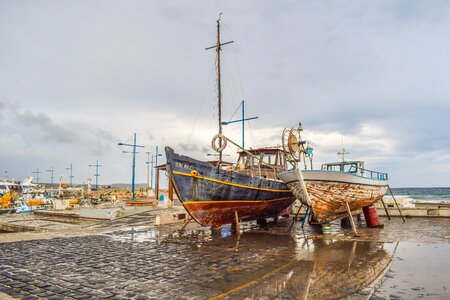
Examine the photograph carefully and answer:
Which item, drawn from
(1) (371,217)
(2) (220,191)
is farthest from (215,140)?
(1) (371,217)

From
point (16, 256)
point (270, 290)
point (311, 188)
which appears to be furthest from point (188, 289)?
point (311, 188)

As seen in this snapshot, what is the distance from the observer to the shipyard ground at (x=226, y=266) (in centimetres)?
616

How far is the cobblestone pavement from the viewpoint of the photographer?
6211 mm

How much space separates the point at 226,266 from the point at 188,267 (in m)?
1.01

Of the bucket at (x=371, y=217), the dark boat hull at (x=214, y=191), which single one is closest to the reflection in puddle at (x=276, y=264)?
the dark boat hull at (x=214, y=191)

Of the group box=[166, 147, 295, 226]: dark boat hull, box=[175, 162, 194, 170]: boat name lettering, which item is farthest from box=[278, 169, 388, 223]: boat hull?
box=[175, 162, 194, 170]: boat name lettering

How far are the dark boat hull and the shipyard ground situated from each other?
1.55m

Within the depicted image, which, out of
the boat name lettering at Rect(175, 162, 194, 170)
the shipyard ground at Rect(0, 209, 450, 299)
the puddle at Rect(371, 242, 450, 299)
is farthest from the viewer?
the boat name lettering at Rect(175, 162, 194, 170)

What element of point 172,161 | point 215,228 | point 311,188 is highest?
point 172,161

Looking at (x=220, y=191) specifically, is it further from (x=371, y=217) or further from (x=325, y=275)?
(x=371, y=217)

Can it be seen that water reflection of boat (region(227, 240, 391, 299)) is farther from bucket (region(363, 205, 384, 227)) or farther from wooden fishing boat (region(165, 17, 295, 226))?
bucket (region(363, 205, 384, 227))

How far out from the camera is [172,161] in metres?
13.6

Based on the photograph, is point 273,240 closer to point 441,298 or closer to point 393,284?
point 393,284

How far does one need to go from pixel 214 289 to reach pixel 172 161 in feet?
26.1
